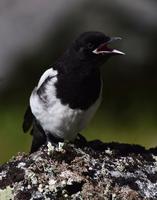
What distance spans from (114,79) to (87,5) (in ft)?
3.62

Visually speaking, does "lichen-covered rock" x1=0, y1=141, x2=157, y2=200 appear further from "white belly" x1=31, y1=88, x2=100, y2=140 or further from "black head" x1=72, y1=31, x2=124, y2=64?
"black head" x1=72, y1=31, x2=124, y2=64

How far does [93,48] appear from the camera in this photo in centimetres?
593

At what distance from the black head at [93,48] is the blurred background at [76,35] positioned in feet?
12.7

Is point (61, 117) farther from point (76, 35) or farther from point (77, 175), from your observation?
point (76, 35)

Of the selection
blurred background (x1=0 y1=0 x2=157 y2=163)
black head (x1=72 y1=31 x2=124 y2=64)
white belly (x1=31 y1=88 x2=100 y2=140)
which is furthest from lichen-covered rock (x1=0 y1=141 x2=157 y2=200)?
blurred background (x1=0 y1=0 x2=157 y2=163)

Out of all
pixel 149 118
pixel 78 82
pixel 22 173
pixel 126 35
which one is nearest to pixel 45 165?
pixel 22 173

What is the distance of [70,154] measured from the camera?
192 inches

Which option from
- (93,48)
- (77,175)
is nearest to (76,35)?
(93,48)

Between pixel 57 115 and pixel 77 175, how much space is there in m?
1.39

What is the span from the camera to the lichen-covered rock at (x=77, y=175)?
4.48 metres

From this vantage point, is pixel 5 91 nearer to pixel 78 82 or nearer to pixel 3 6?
pixel 3 6

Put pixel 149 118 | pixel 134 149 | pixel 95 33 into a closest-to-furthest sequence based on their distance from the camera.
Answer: pixel 134 149
pixel 95 33
pixel 149 118

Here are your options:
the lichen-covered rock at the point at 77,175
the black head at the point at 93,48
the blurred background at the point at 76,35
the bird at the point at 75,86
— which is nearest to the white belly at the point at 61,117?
the bird at the point at 75,86

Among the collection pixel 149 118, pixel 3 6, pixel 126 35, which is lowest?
pixel 149 118
